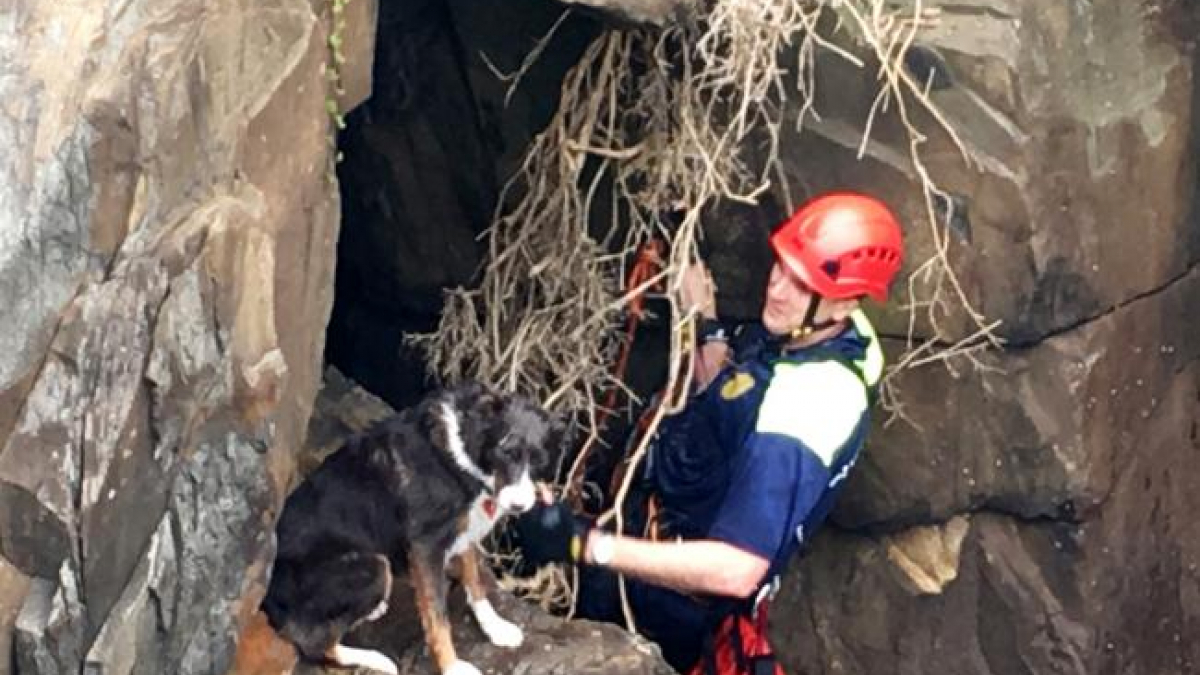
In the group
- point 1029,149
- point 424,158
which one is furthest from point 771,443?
point 424,158

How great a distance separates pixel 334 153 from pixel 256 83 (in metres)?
0.37

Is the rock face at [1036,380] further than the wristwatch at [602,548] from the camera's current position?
Answer: Yes

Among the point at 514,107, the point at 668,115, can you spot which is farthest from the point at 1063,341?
the point at 514,107

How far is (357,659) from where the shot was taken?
4492mm

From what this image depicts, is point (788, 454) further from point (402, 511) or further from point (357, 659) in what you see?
point (357, 659)

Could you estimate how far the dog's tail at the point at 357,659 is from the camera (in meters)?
4.45

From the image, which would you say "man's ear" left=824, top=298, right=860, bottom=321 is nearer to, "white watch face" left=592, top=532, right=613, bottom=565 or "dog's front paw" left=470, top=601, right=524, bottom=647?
"white watch face" left=592, top=532, right=613, bottom=565

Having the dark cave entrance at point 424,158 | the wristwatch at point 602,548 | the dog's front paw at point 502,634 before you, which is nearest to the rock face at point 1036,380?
the dark cave entrance at point 424,158

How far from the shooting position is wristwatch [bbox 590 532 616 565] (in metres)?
4.82

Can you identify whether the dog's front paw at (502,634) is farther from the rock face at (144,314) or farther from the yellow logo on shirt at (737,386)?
the yellow logo on shirt at (737,386)

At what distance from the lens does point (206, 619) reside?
13.5 feet

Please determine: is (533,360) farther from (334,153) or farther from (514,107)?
(334,153)

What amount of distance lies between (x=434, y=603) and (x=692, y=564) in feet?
2.06

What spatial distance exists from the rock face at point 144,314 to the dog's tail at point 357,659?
0.28 metres
